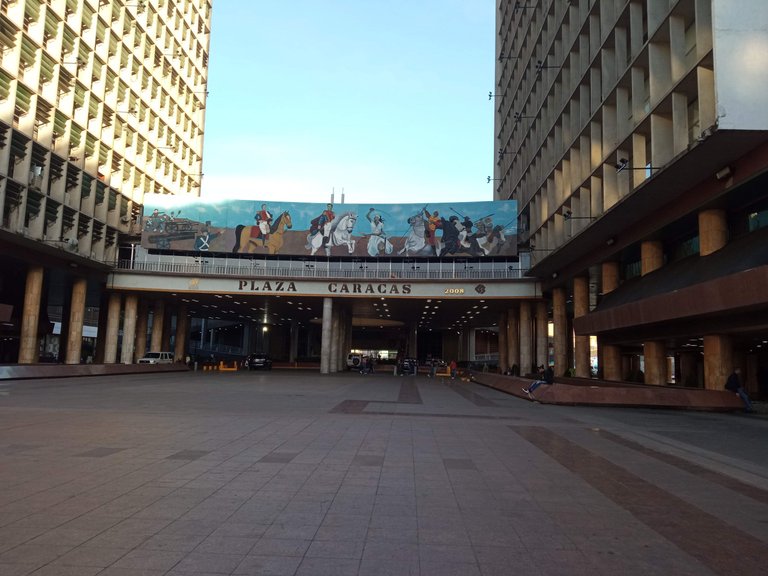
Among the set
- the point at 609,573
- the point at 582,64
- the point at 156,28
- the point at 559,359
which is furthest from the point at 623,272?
the point at 156,28

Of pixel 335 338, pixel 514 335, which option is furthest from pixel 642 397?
pixel 335 338

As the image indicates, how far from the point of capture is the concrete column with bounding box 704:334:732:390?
2128 cm

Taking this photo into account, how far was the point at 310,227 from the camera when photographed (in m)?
53.2

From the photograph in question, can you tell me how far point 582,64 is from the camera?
32.3 metres

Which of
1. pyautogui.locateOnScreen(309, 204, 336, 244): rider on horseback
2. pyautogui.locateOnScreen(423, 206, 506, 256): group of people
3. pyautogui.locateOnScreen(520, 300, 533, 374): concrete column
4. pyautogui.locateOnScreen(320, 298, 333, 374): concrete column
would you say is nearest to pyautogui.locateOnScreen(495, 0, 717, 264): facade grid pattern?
pyautogui.locateOnScreen(423, 206, 506, 256): group of people

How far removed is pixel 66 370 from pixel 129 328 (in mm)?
16281

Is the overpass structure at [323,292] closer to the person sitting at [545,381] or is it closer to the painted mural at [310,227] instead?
the painted mural at [310,227]

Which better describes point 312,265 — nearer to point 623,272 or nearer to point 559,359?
point 559,359

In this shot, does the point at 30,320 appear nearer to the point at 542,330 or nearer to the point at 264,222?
the point at 264,222

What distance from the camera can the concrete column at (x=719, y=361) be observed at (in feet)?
69.8

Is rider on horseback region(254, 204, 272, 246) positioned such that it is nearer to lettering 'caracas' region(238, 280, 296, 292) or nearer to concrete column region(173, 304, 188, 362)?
lettering 'caracas' region(238, 280, 296, 292)

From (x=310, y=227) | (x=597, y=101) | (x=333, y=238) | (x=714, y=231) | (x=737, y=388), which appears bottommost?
(x=737, y=388)

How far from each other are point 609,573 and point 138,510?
4.60m

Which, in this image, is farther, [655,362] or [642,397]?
[655,362]
